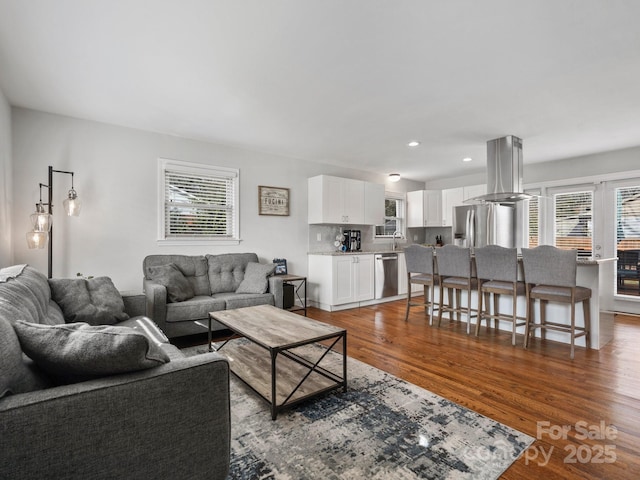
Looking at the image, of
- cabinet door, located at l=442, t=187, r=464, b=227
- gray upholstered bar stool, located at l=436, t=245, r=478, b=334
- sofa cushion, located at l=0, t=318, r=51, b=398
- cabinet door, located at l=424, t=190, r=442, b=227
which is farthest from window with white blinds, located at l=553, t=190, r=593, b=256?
sofa cushion, located at l=0, t=318, r=51, b=398

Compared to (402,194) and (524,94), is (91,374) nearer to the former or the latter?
(524,94)

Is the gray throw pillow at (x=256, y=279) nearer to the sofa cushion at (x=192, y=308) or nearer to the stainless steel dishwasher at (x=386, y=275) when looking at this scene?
the sofa cushion at (x=192, y=308)

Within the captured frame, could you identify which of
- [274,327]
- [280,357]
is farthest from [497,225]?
[274,327]

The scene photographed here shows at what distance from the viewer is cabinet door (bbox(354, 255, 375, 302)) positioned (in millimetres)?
5432

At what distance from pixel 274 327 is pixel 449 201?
549 centimetres

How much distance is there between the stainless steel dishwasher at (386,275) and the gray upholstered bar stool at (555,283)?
2497 mm

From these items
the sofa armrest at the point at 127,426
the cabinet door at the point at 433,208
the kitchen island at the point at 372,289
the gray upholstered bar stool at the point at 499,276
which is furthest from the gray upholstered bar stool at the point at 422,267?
the sofa armrest at the point at 127,426

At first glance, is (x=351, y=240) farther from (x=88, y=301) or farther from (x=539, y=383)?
(x=88, y=301)

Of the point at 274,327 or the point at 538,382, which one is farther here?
the point at 538,382

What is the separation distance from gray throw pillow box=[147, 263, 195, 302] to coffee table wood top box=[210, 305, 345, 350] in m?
0.84

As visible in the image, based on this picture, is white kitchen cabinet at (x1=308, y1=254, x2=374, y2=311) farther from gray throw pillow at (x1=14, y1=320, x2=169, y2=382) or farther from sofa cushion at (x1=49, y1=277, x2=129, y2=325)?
gray throw pillow at (x1=14, y1=320, x2=169, y2=382)

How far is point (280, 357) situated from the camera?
112 inches

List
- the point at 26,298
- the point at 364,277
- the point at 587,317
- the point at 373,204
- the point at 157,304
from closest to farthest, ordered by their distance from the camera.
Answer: the point at 26,298 < the point at 157,304 < the point at 587,317 < the point at 364,277 < the point at 373,204

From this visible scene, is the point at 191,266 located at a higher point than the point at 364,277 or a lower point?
higher
